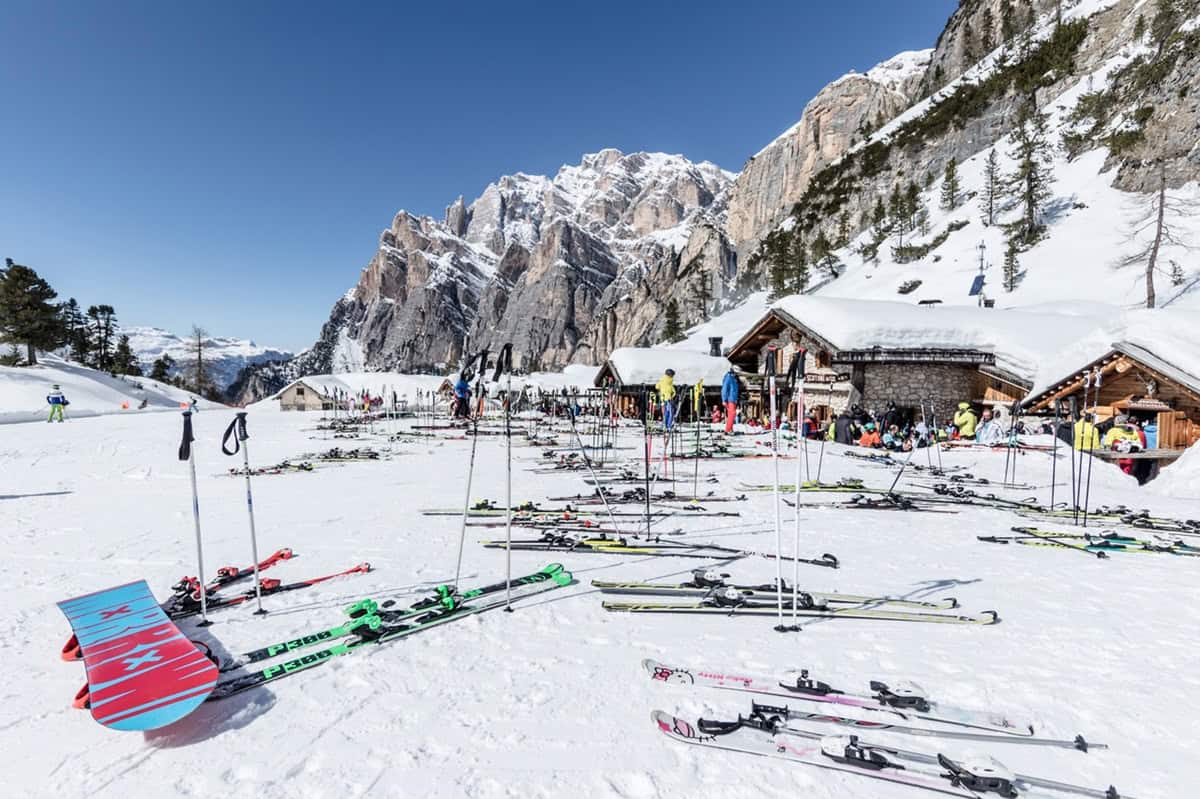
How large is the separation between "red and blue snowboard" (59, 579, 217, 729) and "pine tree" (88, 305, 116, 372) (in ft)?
294

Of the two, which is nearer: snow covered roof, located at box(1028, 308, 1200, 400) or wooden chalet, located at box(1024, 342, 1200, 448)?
snow covered roof, located at box(1028, 308, 1200, 400)

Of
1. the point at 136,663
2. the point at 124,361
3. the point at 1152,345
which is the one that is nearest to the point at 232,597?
the point at 136,663

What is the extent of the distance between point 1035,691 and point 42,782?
22.1 ft

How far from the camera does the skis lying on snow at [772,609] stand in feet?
17.7

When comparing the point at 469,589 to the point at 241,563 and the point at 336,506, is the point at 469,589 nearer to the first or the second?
the point at 241,563

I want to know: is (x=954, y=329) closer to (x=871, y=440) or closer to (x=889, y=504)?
(x=871, y=440)

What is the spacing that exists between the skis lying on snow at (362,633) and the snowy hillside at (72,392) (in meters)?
37.8

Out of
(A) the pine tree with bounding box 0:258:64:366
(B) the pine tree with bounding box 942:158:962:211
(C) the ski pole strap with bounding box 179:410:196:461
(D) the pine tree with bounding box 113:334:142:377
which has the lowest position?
(C) the ski pole strap with bounding box 179:410:196:461

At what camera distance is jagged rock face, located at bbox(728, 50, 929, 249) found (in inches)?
4114

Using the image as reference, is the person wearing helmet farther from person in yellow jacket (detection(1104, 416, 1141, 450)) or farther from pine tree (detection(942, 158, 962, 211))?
pine tree (detection(942, 158, 962, 211))

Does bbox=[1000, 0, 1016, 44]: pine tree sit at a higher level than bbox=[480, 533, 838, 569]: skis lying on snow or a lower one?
higher

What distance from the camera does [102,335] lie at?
74500 mm

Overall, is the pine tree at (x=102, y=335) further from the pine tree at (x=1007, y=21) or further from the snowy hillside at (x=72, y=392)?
the pine tree at (x=1007, y=21)

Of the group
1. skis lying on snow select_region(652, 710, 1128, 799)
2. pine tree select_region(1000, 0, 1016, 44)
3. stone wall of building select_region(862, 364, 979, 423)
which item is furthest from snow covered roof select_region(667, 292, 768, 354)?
pine tree select_region(1000, 0, 1016, 44)
